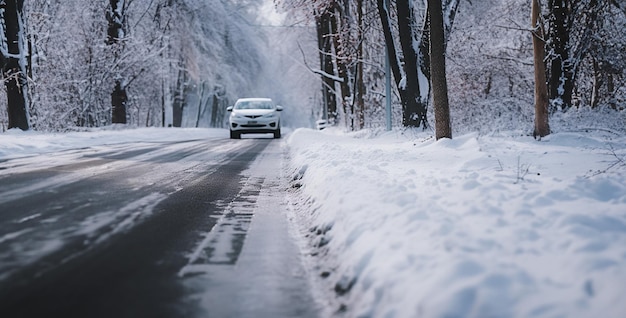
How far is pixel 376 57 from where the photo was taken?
24594mm

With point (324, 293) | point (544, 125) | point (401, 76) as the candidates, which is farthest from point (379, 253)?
point (401, 76)

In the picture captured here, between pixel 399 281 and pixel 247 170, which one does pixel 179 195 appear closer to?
pixel 247 170

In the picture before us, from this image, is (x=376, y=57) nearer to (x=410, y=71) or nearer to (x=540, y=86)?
(x=410, y=71)

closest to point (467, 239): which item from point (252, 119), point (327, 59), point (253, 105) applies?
point (252, 119)

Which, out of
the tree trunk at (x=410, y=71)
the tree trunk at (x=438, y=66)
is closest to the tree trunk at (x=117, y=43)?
the tree trunk at (x=410, y=71)

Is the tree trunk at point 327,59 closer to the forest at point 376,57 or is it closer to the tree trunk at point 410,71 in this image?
the forest at point 376,57

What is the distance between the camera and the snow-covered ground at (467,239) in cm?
268

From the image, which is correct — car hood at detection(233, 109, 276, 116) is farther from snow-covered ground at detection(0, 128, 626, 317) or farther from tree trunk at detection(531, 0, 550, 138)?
snow-covered ground at detection(0, 128, 626, 317)

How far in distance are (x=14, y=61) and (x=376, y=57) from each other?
1415 cm

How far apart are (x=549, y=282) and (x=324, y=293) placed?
1.30 m

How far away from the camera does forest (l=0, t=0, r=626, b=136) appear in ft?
51.4

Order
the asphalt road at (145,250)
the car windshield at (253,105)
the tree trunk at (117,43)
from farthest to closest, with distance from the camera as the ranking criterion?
the tree trunk at (117,43)
the car windshield at (253,105)
the asphalt road at (145,250)

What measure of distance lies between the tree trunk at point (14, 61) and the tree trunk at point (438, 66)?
1301 cm

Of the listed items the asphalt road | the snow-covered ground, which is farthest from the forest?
the asphalt road
